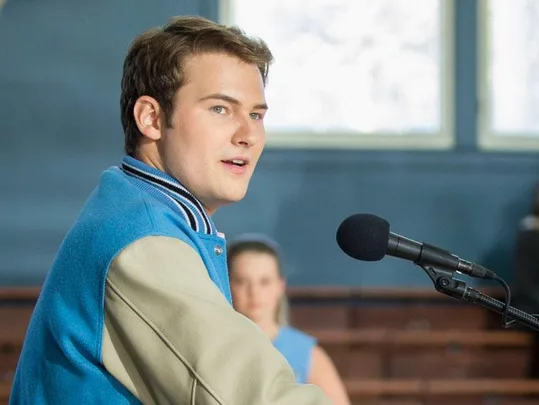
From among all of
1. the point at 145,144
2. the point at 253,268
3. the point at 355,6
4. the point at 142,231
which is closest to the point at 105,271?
the point at 142,231

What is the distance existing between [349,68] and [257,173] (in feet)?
2.72

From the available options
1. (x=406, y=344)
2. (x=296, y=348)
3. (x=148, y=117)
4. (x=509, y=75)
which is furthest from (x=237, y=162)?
(x=509, y=75)

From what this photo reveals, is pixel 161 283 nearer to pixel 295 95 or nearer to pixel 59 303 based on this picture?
pixel 59 303

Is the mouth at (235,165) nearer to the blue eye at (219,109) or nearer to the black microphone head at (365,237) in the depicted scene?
the blue eye at (219,109)

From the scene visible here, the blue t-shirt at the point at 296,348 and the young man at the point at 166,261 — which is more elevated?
the young man at the point at 166,261

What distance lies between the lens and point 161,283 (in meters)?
1.39

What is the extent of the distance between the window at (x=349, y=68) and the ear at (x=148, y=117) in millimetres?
5092

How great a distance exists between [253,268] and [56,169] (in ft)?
10.3

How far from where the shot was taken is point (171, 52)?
1.65m

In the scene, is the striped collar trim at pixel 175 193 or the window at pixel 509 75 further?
the window at pixel 509 75

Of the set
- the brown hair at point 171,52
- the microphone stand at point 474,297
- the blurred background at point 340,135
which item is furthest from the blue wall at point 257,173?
the microphone stand at point 474,297

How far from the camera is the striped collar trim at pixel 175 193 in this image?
154 centimetres

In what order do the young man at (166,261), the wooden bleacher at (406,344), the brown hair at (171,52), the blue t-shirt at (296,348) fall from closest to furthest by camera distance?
the young man at (166,261) → the brown hair at (171,52) → the blue t-shirt at (296,348) → the wooden bleacher at (406,344)

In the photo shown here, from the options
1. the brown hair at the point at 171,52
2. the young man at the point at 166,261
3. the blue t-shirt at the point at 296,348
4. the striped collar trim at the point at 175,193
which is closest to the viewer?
the young man at the point at 166,261
